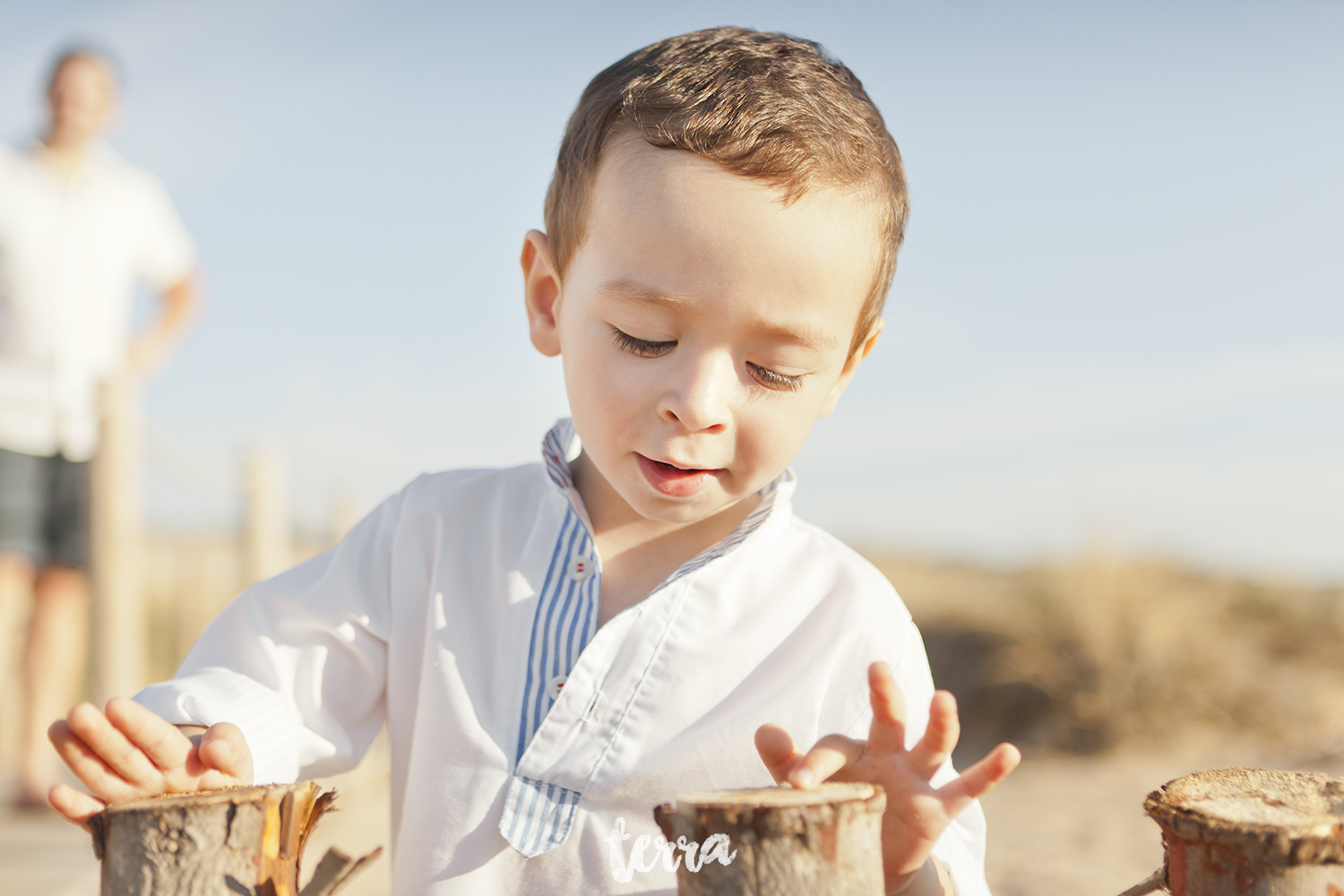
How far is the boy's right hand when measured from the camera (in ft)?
3.66

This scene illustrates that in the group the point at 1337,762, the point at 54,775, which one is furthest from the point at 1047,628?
the point at 54,775

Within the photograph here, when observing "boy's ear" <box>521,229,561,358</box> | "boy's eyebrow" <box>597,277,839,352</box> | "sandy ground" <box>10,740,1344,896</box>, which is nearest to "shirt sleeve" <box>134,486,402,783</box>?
"boy's ear" <box>521,229,561,358</box>

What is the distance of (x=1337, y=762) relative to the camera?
606 cm

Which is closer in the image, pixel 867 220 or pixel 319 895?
pixel 319 895

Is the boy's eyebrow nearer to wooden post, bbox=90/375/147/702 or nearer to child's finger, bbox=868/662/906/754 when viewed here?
child's finger, bbox=868/662/906/754

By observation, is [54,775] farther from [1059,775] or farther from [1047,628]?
[1047,628]

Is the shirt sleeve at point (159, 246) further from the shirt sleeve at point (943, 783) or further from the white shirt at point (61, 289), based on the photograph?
the shirt sleeve at point (943, 783)

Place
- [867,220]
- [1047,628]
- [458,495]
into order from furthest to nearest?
[1047,628]
[458,495]
[867,220]

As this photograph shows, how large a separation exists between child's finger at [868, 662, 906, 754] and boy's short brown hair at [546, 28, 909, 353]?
2.16 feet

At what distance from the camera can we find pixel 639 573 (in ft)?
5.56

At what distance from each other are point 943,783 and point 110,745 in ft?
3.41

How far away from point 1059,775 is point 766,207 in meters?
6.56

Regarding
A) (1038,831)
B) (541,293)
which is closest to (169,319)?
(541,293)

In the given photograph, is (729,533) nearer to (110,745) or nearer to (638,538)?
(638,538)
